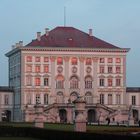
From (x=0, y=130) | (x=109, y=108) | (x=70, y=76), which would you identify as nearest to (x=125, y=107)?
(x=109, y=108)

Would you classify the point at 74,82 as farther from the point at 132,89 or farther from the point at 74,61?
the point at 132,89

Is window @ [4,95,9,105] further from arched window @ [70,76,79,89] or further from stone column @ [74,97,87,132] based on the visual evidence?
stone column @ [74,97,87,132]

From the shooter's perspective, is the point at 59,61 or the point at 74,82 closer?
the point at 59,61

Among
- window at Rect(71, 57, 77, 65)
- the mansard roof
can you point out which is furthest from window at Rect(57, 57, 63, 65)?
the mansard roof

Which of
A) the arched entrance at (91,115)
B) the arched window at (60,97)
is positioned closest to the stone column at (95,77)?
the arched entrance at (91,115)

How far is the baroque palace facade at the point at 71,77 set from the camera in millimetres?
90250

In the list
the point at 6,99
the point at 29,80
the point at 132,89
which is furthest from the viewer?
the point at 132,89

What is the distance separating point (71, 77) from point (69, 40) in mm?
5258

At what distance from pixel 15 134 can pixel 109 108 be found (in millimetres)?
49092

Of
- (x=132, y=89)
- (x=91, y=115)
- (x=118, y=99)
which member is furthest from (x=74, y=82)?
(x=132, y=89)

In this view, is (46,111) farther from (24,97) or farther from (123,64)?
(123,64)

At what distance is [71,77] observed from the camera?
3625 inches

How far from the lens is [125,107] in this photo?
91.8m

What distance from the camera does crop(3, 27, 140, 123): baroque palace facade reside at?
90.2 metres
